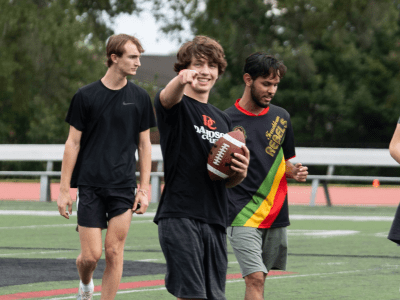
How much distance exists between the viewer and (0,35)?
34.0m

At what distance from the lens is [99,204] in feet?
19.7

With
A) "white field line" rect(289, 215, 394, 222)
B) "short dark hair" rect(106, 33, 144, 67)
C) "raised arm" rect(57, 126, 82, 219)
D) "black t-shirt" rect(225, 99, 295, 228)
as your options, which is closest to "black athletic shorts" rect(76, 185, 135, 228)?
"raised arm" rect(57, 126, 82, 219)

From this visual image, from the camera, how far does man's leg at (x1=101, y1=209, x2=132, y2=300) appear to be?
5.96 m

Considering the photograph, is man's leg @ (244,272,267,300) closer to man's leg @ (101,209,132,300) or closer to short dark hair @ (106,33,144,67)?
man's leg @ (101,209,132,300)

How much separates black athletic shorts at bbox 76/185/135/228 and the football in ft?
5.31

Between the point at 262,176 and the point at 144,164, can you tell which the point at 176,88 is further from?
the point at 144,164

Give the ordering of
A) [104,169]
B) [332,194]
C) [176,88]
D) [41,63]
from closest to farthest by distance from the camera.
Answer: [176,88]
[104,169]
[332,194]
[41,63]

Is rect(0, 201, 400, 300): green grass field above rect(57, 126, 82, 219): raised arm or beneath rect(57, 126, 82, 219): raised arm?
beneath

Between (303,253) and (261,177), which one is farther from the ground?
(261,177)

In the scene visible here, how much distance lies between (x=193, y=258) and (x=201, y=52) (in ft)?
3.85

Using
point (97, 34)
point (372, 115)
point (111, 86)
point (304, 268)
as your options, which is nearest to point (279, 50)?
point (372, 115)

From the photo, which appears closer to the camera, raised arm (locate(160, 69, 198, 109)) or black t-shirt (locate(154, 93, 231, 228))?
raised arm (locate(160, 69, 198, 109))

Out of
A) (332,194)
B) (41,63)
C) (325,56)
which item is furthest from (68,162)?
(325,56)

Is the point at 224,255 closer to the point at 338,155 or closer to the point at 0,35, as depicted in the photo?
the point at 338,155
